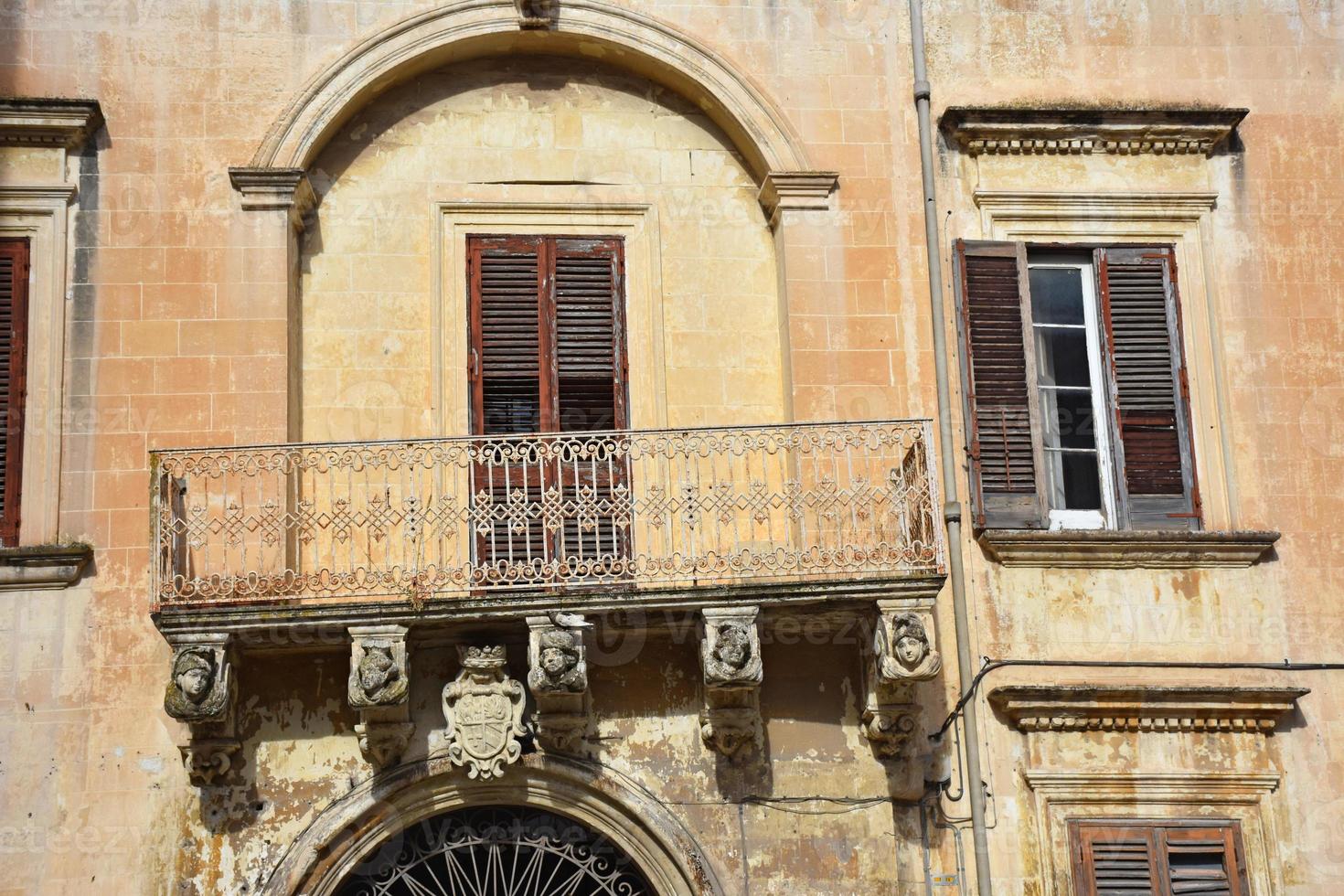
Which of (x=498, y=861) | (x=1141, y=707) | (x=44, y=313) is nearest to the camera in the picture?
(x=498, y=861)

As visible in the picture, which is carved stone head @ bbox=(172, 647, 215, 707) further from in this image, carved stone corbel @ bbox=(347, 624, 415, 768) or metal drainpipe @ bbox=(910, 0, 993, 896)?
metal drainpipe @ bbox=(910, 0, 993, 896)

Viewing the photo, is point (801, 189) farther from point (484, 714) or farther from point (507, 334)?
point (484, 714)

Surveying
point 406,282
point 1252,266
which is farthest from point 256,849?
point 1252,266

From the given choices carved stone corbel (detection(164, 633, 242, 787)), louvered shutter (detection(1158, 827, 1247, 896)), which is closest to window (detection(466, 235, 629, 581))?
carved stone corbel (detection(164, 633, 242, 787))

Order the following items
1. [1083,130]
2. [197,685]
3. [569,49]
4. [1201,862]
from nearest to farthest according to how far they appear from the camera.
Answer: [197,685] → [1201,862] → [1083,130] → [569,49]

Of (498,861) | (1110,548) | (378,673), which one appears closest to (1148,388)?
(1110,548)

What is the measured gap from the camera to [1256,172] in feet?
46.6

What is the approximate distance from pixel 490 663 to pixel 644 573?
1055mm

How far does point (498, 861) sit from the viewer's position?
1257 centimetres

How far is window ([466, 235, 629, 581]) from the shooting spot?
13.3 m

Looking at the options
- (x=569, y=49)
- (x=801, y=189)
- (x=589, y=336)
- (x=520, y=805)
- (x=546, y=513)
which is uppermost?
(x=569, y=49)

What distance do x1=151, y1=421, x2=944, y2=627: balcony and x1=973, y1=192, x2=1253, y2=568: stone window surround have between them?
1.90 m

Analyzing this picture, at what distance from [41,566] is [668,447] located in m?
3.86

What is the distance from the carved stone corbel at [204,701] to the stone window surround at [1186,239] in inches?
224
